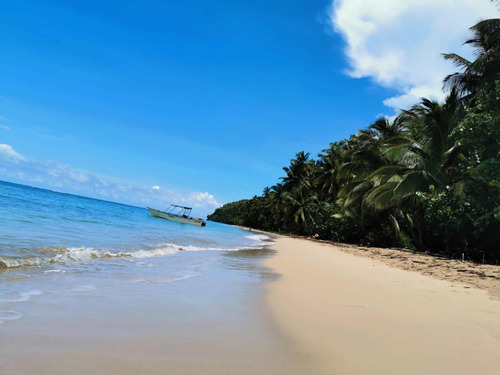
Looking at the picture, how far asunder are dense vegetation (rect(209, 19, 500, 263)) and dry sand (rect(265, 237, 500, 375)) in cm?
817

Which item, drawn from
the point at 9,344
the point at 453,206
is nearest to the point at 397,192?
the point at 453,206

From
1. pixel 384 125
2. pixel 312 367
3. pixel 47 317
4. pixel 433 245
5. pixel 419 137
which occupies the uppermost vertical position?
pixel 384 125

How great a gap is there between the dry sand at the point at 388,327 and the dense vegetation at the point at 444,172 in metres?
8.17

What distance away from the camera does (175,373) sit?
220 cm

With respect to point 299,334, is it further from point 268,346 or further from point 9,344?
point 9,344

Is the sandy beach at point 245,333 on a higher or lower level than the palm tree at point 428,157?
lower

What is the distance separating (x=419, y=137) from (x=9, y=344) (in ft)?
71.3

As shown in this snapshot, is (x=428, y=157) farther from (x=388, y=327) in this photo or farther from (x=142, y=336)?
(x=142, y=336)

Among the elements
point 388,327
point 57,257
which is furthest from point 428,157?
point 57,257

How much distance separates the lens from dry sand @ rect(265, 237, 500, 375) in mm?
2646

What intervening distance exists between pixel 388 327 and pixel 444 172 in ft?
53.5

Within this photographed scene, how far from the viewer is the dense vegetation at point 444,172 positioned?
13086 mm

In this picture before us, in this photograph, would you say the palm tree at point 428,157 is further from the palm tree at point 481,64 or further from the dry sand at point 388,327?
the dry sand at point 388,327

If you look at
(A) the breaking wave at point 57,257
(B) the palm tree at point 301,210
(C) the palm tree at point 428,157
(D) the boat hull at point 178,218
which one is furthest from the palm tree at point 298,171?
(A) the breaking wave at point 57,257
